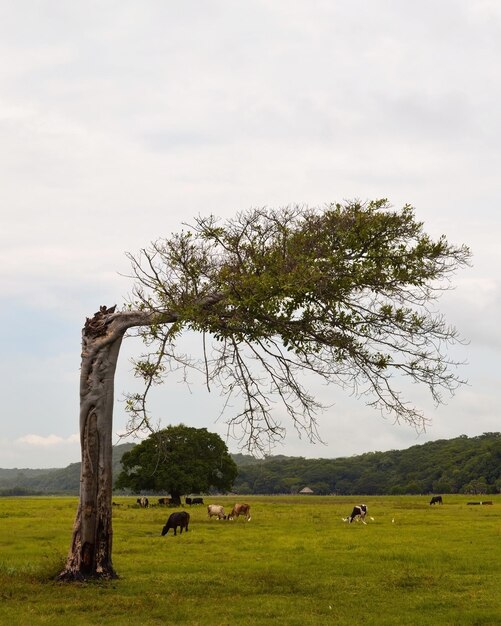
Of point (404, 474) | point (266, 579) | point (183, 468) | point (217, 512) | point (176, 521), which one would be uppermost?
point (183, 468)

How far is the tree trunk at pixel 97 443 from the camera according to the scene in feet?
64.8

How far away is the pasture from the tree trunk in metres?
0.73

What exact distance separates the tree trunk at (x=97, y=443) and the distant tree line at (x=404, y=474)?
11753 centimetres

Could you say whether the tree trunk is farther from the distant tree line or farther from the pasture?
the distant tree line

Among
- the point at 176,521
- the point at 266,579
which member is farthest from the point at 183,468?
the point at 266,579

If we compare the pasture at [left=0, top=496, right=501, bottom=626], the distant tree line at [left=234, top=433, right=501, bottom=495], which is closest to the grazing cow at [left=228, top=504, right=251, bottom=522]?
the pasture at [left=0, top=496, right=501, bottom=626]

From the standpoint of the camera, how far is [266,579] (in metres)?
21.4

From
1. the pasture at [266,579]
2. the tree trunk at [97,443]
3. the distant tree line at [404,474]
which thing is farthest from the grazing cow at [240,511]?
the distant tree line at [404,474]

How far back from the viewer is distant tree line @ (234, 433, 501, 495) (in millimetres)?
141375

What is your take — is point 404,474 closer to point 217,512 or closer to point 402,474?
point 402,474

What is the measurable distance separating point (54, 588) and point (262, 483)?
161 metres

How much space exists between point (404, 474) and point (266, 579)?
151 metres

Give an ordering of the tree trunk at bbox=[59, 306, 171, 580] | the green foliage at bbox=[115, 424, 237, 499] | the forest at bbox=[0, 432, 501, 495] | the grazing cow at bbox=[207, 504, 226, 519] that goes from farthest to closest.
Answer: the forest at bbox=[0, 432, 501, 495], the green foliage at bbox=[115, 424, 237, 499], the grazing cow at bbox=[207, 504, 226, 519], the tree trunk at bbox=[59, 306, 171, 580]

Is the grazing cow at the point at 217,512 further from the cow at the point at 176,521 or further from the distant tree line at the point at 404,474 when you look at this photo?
the distant tree line at the point at 404,474
